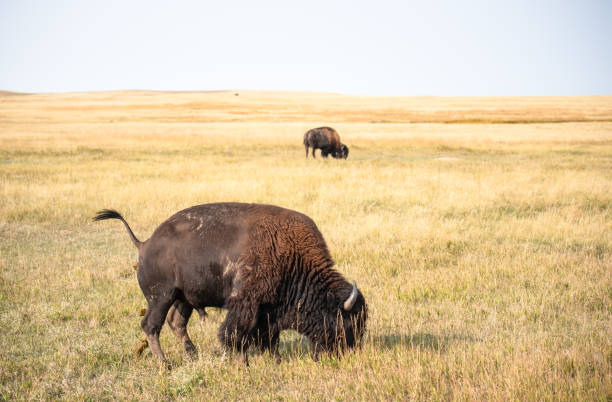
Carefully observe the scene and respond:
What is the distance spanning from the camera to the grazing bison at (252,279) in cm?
469

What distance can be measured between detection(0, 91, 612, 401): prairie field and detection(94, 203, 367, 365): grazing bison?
1.13ft

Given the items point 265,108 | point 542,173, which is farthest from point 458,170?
point 265,108

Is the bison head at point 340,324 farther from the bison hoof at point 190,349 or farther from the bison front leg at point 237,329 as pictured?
the bison hoof at point 190,349

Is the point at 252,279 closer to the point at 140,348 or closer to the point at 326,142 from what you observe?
the point at 140,348

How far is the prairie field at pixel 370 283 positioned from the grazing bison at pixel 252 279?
346mm

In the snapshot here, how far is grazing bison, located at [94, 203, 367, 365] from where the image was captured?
185 inches

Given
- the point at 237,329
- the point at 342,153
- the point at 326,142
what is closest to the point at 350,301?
the point at 237,329

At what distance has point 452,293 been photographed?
286 inches

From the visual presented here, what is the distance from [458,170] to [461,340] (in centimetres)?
1749

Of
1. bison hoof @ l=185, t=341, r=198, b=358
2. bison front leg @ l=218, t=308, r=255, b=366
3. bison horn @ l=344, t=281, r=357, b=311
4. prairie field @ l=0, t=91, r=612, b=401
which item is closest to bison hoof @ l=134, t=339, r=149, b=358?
prairie field @ l=0, t=91, r=612, b=401

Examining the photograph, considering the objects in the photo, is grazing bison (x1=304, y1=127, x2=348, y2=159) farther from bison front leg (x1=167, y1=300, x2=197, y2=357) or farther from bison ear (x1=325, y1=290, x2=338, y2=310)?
bison ear (x1=325, y1=290, x2=338, y2=310)

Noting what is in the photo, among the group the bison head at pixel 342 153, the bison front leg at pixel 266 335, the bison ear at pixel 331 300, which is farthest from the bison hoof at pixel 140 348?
the bison head at pixel 342 153

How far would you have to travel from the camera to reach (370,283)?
7898 millimetres

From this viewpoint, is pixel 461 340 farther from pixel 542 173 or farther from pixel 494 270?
pixel 542 173
